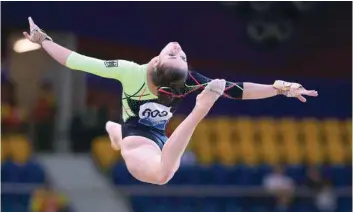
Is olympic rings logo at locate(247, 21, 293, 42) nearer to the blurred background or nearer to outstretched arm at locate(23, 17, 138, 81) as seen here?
the blurred background

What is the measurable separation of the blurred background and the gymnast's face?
5.03 meters

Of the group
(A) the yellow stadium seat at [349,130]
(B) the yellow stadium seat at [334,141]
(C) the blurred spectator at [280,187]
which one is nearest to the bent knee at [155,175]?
(C) the blurred spectator at [280,187]

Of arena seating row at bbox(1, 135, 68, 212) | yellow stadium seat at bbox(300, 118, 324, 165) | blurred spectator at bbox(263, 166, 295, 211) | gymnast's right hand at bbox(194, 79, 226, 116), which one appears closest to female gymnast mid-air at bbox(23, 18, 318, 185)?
gymnast's right hand at bbox(194, 79, 226, 116)

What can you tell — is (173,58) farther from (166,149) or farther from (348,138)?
(348,138)

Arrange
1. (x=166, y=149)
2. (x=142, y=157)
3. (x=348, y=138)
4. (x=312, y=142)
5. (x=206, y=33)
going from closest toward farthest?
(x=166, y=149)
(x=142, y=157)
(x=312, y=142)
(x=348, y=138)
(x=206, y=33)

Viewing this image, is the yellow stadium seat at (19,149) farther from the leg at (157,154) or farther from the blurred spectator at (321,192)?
the leg at (157,154)

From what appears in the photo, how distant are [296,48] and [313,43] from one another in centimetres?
28

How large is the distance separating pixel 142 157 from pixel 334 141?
7.32m

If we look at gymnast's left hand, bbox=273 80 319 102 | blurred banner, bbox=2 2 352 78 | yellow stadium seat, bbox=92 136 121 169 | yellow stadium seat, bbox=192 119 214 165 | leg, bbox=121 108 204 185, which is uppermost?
blurred banner, bbox=2 2 352 78

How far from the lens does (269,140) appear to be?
1172 centimetres

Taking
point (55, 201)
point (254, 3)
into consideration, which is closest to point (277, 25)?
point (254, 3)

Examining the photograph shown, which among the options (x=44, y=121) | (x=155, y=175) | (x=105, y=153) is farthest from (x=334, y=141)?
(x=155, y=175)

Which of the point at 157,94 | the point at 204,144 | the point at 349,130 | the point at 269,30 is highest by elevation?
the point at 269,30

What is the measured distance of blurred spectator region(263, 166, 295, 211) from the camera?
A: 10.2 m
